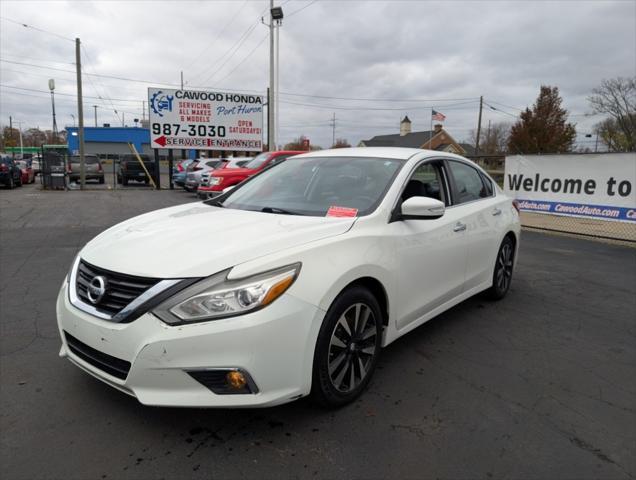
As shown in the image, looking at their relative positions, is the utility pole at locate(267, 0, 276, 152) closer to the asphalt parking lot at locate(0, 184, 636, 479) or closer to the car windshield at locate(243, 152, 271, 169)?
the car windshield at locate(243, 152, 271, 169)

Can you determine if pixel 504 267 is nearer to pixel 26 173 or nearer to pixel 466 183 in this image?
pixel 466 183

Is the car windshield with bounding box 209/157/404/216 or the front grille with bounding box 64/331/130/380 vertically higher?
the car windshield with bounding box 209/157/404/216

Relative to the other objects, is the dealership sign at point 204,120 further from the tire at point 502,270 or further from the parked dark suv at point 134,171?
the tire at point 502,270

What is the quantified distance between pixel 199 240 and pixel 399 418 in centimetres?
163

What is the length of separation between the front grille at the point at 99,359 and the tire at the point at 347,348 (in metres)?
1.01

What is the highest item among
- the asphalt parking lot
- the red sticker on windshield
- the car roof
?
the car roof

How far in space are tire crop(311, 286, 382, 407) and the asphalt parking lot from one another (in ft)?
0.49

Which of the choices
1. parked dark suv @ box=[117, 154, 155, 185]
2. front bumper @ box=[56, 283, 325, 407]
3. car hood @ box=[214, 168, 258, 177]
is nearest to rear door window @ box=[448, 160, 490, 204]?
front bumper @ box=[56, 283, 325, 407]

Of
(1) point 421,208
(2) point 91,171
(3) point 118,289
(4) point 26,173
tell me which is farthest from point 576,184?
(4) point 26,173

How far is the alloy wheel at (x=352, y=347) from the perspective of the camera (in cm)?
269

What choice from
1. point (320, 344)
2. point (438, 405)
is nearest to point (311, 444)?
point (320, 344)

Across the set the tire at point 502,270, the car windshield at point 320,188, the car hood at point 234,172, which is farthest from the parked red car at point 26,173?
the tire at point 502,270

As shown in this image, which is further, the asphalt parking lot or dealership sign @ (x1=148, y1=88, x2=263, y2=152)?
dealership sign @ (x1=148, y1=88, x2=263, y2=152)

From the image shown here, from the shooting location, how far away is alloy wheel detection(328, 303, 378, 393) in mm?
2686
